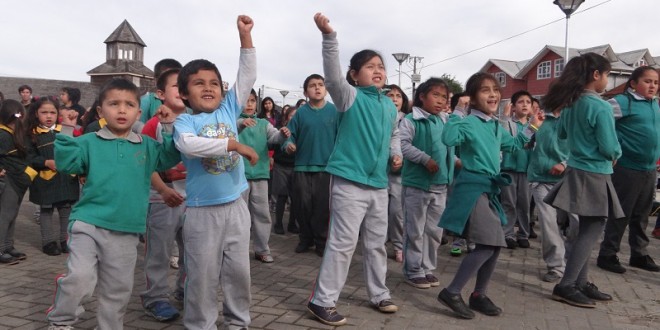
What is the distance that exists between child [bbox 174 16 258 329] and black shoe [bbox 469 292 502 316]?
182cm

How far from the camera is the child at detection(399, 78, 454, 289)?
16.5 ft

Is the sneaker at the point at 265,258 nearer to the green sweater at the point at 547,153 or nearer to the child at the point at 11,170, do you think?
the child at the point at 11,170

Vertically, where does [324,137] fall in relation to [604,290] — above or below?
above

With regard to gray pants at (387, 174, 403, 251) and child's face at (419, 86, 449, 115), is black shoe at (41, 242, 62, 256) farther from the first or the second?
child's face at (419, 86, 449, 115)

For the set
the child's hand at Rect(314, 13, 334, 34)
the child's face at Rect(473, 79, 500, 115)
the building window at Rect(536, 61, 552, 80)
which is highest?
the building window at Rect(536, 61, 552, 80)

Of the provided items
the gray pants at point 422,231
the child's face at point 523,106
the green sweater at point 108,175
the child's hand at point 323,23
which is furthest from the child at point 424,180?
the green sweater at point 108,175

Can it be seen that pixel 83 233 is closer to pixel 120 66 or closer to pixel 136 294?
pixel 136 294

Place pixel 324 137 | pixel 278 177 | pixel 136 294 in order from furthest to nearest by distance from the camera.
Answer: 1. pixel 278 177
2. pixel 324 137
3. pixel 136 294

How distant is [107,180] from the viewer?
121 inches

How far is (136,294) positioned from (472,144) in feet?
10.0

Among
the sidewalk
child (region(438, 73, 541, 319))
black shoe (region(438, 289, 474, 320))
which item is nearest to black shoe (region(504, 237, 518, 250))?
the sidewalk

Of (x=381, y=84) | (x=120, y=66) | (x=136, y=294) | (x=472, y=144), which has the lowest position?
(x=136, y=294)

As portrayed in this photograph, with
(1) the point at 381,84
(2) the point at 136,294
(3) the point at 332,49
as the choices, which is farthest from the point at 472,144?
(2) the point at 136,294

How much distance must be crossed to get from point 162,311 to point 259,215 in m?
2.27
